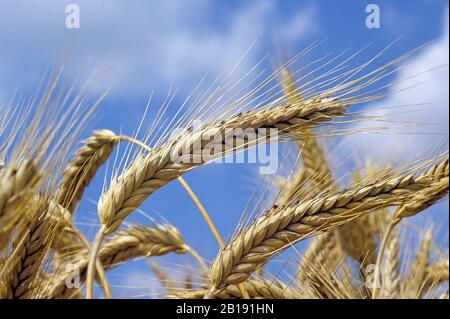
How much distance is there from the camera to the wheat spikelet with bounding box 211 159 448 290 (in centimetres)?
130

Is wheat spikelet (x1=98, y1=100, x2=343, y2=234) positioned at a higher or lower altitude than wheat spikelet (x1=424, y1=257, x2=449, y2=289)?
higher

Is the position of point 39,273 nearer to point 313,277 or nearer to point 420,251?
point 313,277

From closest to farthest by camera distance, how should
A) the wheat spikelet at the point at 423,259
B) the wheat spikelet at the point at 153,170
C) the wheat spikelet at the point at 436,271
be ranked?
the wheat spikelet at the point at 153,170 → the wheat spikelet at the point at 436,271 → the wheat spikelet at the point at 423,259

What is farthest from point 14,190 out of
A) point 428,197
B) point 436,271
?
point 436,271

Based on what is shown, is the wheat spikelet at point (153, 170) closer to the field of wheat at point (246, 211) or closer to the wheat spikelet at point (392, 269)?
the field of wheat at point (246, 211)

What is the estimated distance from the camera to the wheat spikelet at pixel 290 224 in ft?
4.28

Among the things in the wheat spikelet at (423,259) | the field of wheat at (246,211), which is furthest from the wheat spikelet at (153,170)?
the wheat spikelet at (423,259)

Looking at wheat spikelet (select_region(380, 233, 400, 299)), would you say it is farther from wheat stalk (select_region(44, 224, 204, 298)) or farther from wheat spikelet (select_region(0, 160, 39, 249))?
wheat spikelet (select_region(0, 160, 39, 249))

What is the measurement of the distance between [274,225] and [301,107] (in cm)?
30

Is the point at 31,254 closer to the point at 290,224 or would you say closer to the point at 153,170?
the point at 153,170

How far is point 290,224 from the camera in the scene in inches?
53.7

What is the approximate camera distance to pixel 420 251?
8.84 ft

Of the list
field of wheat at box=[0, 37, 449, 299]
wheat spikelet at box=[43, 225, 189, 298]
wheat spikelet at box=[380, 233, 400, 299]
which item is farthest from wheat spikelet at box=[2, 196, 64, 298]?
wheat spikelet at box=[380, 233, 400, 299]

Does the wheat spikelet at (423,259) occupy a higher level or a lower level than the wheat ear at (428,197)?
lower
